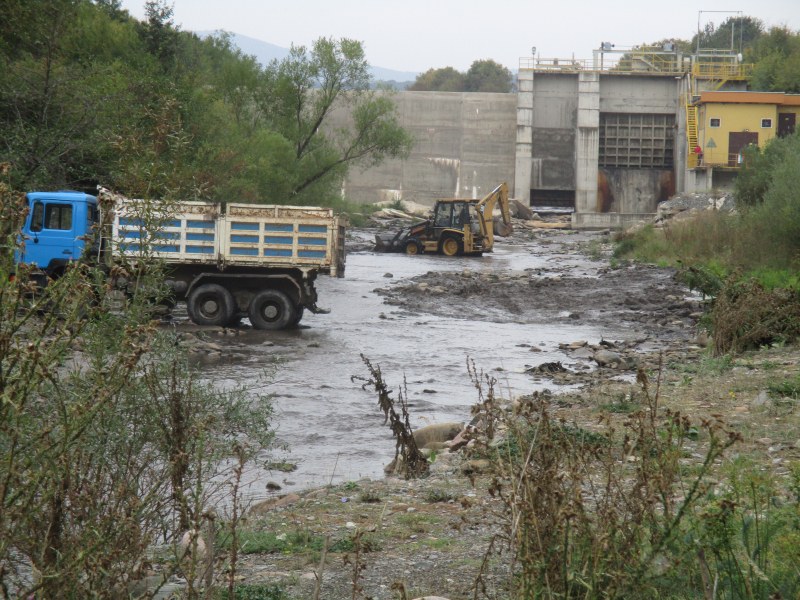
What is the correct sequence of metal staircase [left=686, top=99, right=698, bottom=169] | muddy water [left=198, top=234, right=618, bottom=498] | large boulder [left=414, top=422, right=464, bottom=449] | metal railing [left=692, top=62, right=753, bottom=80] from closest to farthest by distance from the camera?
muddy water [left=198, top=234, right=618, bottom=498] < large boulder [left=414, top=422, right=464, bottom=449] < metal staircase [left=686, top=99, right=698, bottom=169] < metal railing [left=692, top=62, right=753, bottom=80]

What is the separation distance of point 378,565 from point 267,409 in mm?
2320

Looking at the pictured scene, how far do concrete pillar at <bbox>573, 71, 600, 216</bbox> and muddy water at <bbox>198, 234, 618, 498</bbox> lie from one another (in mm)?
36219

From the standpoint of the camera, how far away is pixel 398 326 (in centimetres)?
1922

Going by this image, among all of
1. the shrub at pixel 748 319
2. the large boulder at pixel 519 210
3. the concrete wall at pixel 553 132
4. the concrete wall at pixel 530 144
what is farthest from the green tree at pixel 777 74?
the shrub at pixel 748 319

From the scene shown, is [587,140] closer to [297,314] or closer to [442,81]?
[297,314]

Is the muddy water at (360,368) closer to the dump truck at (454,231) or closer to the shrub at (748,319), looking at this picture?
the shrub at (748,319)

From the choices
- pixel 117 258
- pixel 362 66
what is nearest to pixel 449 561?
pixel 117 258

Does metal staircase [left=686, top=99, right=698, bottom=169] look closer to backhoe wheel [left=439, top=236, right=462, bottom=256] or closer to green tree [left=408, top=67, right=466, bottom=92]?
backhoe wheel [left=439, top=236, right=462, bottom=256]

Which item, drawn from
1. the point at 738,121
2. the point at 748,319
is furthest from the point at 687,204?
the point at 748,319

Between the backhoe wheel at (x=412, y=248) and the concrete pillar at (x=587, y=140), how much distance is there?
23029 mm

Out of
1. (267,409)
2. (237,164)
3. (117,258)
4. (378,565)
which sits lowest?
(378,565)

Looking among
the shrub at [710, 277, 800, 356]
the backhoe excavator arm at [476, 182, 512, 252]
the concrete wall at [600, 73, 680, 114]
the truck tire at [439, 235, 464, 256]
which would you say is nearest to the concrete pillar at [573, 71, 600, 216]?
the concrete wall at [600, 73, 680, 114]

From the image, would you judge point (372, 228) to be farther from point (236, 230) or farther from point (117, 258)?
point (117, 258)

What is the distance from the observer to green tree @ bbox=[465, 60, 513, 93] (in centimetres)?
10362
